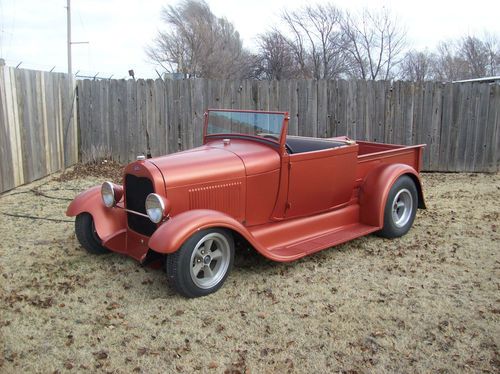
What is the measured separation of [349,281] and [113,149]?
22.8 ft

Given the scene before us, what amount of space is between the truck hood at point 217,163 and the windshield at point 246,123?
0.50 feet

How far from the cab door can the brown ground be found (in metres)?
0.53

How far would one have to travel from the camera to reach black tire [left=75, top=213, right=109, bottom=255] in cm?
483

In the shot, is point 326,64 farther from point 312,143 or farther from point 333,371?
point 333,371

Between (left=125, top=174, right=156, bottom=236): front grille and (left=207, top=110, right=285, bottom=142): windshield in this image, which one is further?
(left=207, top=110, right=285, bottom=142): windshield

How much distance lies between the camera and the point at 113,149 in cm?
994

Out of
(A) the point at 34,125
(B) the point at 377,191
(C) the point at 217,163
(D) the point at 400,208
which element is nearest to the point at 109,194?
(C) the point at 217,163

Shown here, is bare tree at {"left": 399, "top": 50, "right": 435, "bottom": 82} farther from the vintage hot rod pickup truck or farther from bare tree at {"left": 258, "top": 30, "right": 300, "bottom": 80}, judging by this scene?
the vintage hot rod pickup truck

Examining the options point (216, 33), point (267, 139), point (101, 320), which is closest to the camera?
point (101, 320)

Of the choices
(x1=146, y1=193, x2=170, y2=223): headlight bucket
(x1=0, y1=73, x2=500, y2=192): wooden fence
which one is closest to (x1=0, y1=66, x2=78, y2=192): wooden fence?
(x1=0, y1=73, x2=500, y2=192): wooden fence

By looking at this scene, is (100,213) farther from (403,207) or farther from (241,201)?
(403,207)

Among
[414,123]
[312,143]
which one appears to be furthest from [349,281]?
[414,123]

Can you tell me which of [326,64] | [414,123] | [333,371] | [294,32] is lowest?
[333,371]

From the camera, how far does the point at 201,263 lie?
3.99 meters
